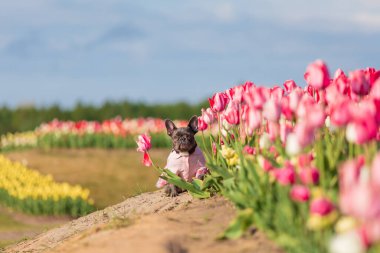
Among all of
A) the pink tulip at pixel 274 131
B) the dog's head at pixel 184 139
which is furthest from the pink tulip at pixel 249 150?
the dog's head at pixel 184 139

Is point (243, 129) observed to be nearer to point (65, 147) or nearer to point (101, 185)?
point (101, 185)

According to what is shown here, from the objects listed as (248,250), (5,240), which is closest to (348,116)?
(248,250)

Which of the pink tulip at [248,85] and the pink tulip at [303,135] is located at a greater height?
the pink tulip at [248,85]

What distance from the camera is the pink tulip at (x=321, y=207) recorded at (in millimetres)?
4395

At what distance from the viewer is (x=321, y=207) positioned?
175 inches

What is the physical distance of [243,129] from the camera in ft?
25.1

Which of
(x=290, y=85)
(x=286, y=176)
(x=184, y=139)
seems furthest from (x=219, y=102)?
(x=286, y=176)

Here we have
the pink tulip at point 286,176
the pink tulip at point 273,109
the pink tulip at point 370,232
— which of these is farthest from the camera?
the pink tulip at point 273,109

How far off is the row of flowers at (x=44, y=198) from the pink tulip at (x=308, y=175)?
11.0 m

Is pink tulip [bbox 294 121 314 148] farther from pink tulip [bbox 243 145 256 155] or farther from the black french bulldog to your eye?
the black french bulldog

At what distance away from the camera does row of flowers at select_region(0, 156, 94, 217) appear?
15711 mm

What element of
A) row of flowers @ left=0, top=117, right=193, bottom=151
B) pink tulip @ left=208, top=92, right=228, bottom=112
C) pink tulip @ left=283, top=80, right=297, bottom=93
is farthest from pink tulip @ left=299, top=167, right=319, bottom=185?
row of flowers @ left=0, top=117, right=193, bottom=151

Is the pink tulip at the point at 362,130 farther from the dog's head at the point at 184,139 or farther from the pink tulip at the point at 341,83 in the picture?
the dog's head at the point at 184,139

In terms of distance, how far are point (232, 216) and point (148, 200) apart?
3187mm
